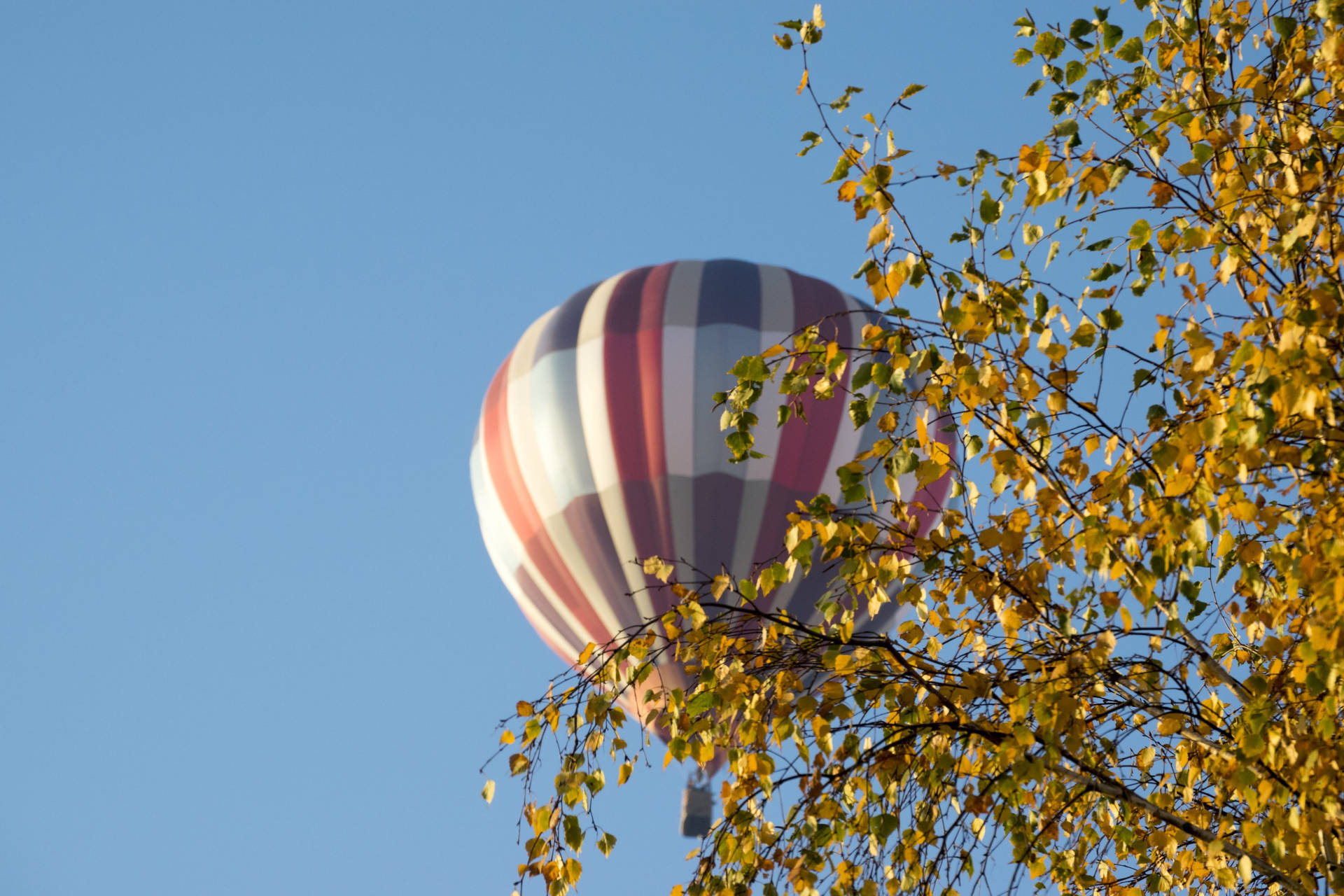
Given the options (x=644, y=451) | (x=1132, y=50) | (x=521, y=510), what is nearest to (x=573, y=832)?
(x=1132, y=50)

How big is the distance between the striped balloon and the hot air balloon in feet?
0.07

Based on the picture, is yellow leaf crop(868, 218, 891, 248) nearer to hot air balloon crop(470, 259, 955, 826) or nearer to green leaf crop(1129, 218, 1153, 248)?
green leaf crop(1129, 218, 1153, 248)

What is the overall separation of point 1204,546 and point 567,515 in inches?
668

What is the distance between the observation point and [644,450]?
20156 mm

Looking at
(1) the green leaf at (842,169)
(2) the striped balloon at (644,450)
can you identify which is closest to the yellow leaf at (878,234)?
(1) the green leaf at (842,169)

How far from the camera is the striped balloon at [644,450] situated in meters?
19.7

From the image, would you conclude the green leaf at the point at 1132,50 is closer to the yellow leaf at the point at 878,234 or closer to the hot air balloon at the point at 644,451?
the yellow leaf at the point at 878,234

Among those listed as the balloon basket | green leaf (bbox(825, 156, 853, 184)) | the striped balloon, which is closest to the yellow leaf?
green leaf (bbox(825, 156, 853, 184))

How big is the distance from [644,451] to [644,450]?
0.02 m

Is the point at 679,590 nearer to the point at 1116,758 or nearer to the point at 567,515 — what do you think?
the point at 1116,758

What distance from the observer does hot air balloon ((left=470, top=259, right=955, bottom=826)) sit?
64.6 ft

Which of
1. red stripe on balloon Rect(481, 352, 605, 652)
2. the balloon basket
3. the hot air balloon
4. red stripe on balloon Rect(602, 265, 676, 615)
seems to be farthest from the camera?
the balloon basket

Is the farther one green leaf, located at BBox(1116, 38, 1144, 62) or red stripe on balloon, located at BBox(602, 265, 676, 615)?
red stripe on balloon, located at BBox(602, 265, 676, 615)

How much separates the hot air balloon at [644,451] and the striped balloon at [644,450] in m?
0.02
